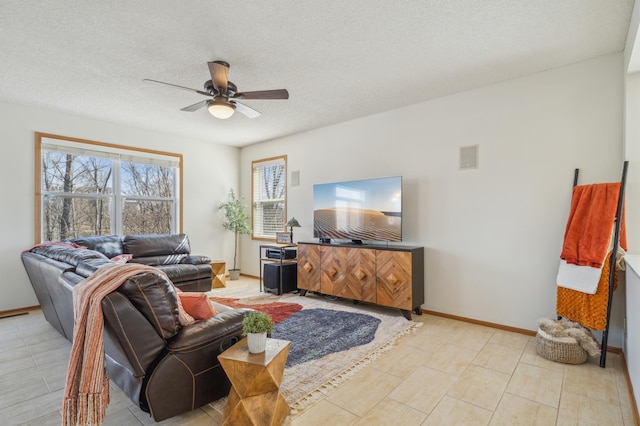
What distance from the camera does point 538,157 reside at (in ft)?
10.5

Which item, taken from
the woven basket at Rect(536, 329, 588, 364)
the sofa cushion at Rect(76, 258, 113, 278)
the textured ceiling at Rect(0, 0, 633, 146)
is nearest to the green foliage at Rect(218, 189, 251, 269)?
the textured ceiling at Rect(0, 0, 633, 146)

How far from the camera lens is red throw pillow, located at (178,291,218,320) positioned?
202cm

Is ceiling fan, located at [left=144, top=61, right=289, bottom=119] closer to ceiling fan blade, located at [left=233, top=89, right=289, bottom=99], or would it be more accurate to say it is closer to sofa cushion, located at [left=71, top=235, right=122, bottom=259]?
ceiling fan blade, located at [left=233, top=89, right=289, bottom=99]

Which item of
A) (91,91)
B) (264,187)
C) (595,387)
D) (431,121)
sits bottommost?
(595,387)

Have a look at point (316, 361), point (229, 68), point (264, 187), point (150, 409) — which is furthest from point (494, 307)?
point (264, 187)

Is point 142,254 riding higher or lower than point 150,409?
higher

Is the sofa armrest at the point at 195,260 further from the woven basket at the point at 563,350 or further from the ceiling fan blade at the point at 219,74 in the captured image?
the woven basket at the point at 563,350

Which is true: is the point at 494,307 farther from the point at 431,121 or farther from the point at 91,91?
the point at 91,91

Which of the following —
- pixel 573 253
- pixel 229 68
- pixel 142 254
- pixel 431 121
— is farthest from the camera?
pixel 142 254

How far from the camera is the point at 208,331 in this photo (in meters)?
1.82

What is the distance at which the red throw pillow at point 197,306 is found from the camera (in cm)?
202

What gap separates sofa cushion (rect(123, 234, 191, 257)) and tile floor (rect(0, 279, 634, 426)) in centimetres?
171

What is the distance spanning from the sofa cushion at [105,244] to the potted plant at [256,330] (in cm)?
360

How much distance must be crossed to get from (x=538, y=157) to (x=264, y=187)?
14.8 ft
